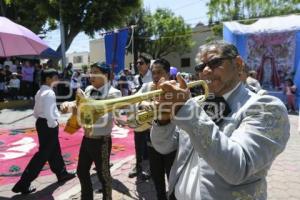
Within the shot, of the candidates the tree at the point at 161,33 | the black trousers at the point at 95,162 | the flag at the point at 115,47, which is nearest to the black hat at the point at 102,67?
the black trousers at the point at 95,162

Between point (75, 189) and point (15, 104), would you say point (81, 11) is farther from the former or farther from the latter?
point (75, 189)

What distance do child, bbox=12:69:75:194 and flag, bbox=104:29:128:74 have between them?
4.33 m

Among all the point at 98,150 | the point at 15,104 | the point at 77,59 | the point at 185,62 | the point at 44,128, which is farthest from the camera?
the point at 77,59

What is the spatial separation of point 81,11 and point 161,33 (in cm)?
2445

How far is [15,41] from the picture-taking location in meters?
5.35

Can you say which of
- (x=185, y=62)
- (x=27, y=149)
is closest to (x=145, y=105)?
(x=27, y=149)

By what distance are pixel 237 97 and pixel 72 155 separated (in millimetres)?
5817

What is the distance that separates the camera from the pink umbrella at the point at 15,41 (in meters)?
5.17

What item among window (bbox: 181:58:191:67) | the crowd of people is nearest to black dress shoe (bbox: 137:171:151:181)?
the crowd of people

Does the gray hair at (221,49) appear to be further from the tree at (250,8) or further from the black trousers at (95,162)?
the tree at (250,8)

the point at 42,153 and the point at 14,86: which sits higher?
the point at 14,86

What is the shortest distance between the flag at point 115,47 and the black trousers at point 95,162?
544cm

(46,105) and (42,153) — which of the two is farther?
(42,153)

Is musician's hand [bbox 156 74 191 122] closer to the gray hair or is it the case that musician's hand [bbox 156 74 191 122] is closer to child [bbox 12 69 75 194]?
the gray hair
